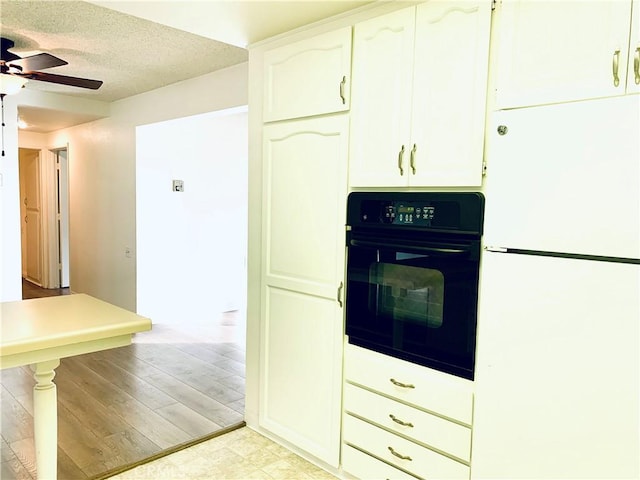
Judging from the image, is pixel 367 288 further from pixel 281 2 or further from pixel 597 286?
pixel 281 2

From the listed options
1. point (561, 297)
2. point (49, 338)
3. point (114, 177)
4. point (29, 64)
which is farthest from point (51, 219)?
point (561, 297)

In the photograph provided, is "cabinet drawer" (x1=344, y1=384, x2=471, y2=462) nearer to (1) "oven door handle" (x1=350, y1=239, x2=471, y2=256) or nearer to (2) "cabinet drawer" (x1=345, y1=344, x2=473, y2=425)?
(2) "cabinet drawer" (x1=345, y1=344, x2=473, y2=425)

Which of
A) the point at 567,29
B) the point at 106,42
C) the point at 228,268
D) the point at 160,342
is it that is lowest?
the point at 160,342

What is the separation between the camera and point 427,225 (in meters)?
1.92

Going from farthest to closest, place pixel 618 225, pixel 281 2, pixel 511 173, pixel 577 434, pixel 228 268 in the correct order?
pixel 228 268
pixel 281 2
pixel 511 173
pixel 577 434
pixel 618 225

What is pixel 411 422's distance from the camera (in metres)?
2.02

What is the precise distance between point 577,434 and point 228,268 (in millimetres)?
4803

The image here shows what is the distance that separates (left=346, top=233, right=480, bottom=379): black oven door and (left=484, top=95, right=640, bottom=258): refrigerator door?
0.62ft

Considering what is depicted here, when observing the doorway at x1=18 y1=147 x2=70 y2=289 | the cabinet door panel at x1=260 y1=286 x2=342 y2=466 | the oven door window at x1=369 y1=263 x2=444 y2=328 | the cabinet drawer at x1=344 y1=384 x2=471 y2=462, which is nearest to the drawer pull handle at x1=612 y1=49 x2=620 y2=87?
the oven door window at x1=369 y1=263 x2=444 y2=328

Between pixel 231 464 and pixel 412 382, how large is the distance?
1.14 m

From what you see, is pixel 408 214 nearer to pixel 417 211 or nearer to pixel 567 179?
pixel 417 211

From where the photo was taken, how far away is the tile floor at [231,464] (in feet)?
7.81

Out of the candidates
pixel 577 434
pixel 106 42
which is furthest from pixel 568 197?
pixel 106 42

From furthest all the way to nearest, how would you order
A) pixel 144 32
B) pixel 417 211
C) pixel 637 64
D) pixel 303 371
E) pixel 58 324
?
pixel 144 32 < pixel 303 371 < pixel 417 211 < pixel 58 324 < pixel 637 64
